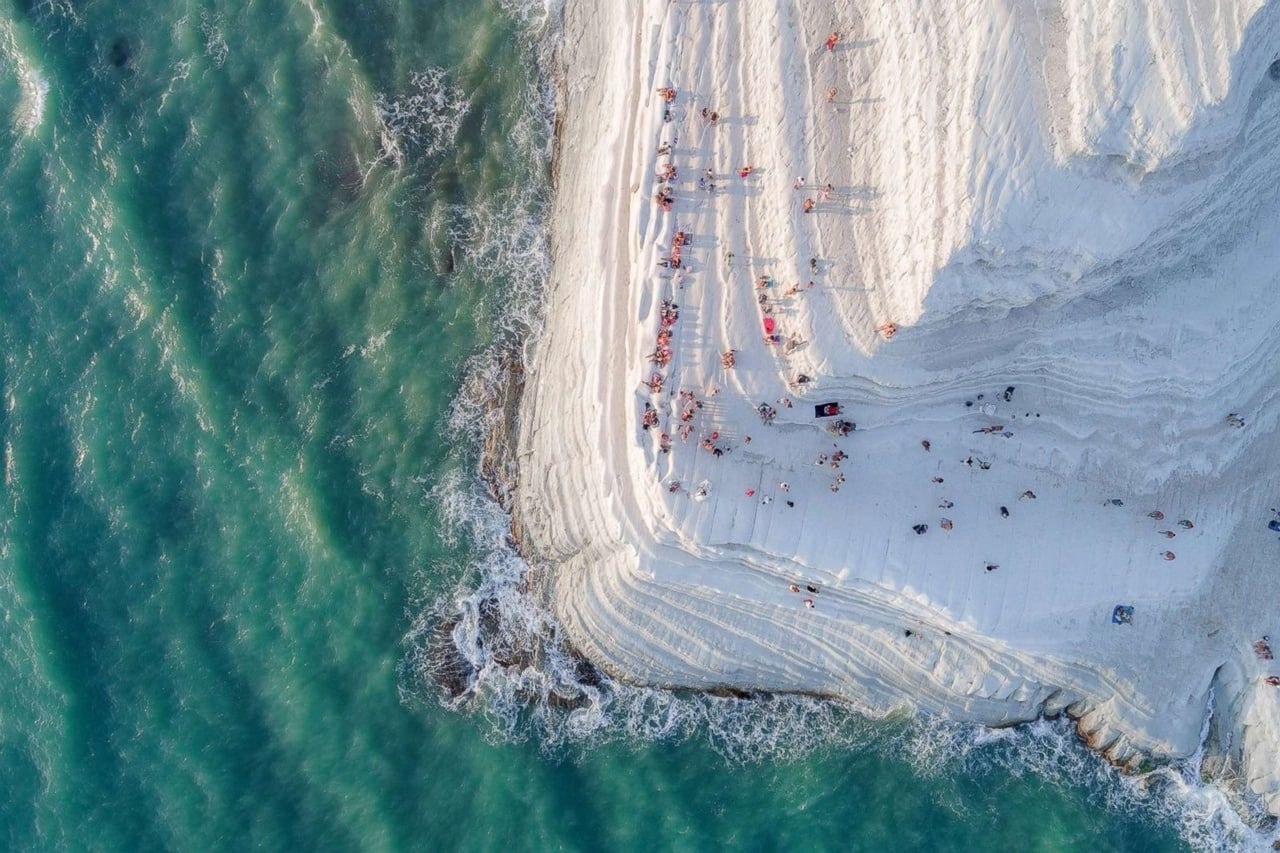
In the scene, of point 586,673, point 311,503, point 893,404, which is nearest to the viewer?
point 893,404

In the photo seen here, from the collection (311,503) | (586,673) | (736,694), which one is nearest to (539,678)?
(586,673)

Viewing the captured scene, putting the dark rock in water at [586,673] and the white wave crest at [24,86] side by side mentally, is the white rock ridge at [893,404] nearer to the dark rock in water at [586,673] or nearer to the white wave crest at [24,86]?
the dark rock in water at [586,673]

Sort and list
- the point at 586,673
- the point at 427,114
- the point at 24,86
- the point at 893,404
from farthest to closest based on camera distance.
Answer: the point at 427,114
the point at 24,86
the point at 586,673
the point at 893,404

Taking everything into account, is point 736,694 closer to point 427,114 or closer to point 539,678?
point 539,678

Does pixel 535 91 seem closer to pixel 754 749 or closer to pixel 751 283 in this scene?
pixel 751 283

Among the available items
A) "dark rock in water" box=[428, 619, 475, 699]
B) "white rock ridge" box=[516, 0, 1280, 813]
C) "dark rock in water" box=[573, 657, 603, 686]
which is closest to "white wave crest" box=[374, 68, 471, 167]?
"white rock ridge" box=[516, 0, 1280, 813]

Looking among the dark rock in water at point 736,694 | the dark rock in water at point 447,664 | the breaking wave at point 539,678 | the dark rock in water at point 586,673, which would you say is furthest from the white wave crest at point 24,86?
the dark rock in water at point 736,694
